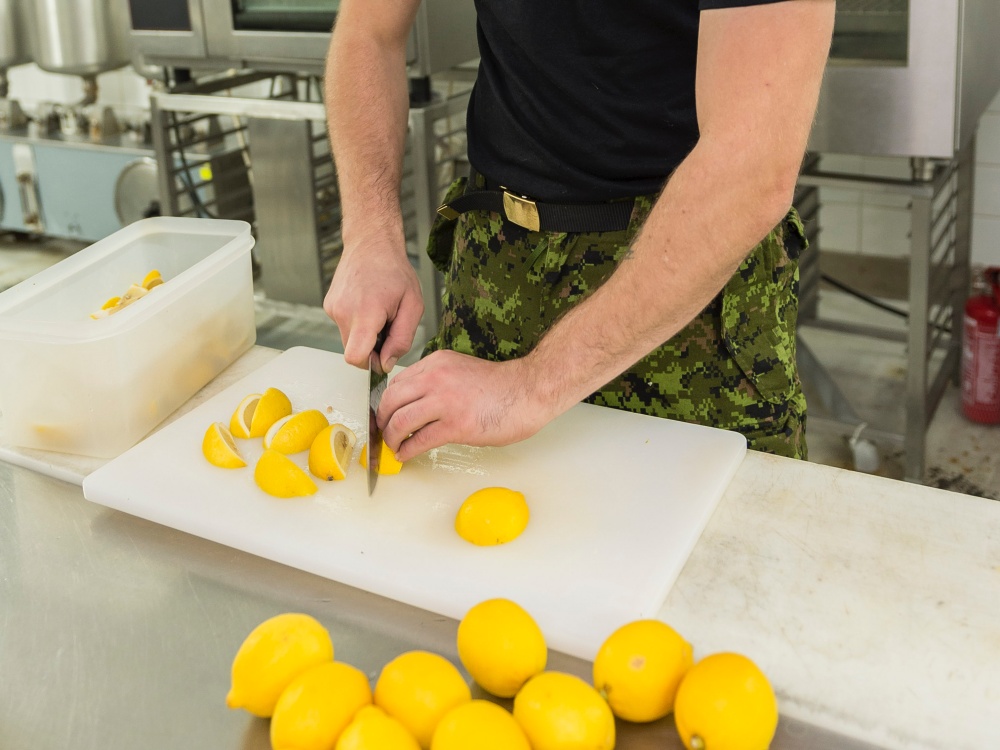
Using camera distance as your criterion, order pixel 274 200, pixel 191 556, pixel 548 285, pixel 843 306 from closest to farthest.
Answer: pixel 191 556, pixel 548 285, pixel 274 200, pixel 843 306

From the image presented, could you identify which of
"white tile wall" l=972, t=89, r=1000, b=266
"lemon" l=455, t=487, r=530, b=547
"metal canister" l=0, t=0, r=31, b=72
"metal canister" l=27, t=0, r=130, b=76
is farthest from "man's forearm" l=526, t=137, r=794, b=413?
"metal canister" l=0, t=0, r=31, b=72

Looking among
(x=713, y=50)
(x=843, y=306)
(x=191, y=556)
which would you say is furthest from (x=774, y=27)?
(x=843, y=306)

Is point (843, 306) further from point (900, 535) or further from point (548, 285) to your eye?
point (900, 535)

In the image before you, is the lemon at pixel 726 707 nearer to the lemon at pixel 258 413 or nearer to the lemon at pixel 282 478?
the lemon at pixel 282 478

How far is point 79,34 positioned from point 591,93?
2546mm

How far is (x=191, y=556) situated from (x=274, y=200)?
1947mm

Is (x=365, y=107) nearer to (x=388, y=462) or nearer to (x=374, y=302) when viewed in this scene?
(x=374, y=302)

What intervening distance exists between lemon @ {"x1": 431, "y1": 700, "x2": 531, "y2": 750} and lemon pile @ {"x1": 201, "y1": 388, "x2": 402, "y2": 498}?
1.36ft

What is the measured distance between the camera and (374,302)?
1.20 m

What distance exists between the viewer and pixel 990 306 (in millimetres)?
2518

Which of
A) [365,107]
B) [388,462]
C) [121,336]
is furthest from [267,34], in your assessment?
[388,462]

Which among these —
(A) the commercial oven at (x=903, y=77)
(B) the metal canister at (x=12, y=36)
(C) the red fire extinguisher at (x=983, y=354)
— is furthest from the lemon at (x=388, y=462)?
(B) the metal canister at (x=12, y=36)

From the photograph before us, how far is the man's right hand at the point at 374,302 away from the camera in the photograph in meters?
1.16

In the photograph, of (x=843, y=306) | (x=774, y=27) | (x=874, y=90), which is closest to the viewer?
(x=774, y=27)
